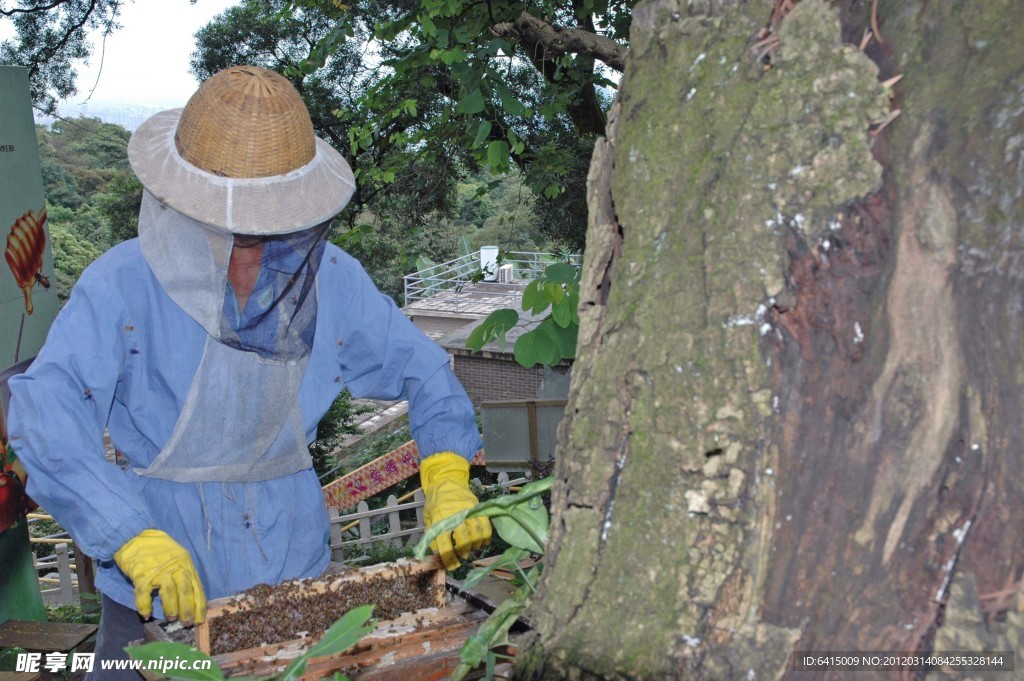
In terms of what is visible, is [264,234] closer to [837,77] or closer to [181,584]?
[181,584]

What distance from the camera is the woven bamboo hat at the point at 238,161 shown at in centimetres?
189

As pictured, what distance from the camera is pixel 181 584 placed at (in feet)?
5.68

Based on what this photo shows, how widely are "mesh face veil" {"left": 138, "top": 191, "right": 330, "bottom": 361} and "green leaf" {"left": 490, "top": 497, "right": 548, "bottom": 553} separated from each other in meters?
1.00

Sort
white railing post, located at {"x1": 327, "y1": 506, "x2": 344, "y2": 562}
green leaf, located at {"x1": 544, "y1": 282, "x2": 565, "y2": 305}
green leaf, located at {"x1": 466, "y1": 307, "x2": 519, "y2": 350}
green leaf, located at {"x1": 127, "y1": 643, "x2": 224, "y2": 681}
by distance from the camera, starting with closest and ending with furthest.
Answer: green leaf, located at {"x1": 127, "y1": 643, "x2": 224, "y2": 681} < green leaf, located at {"x1": 544, "y1": 282, "x2": 565, "y2": 305} < green leaf, located at {"x1": 466, "y1": 307, "x2": 519, "y2": 350} < white railing post, located at {"x1": 327, "y1": 506, "x2": 344, "y2": 562}

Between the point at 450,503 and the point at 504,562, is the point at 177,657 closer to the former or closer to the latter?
the point at 504,562

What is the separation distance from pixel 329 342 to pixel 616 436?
1480 millimetres

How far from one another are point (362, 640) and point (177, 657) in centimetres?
66

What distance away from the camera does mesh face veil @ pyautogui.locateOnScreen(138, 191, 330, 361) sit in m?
2.01

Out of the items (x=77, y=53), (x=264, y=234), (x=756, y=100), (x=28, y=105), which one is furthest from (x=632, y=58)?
(x=77, y=53)

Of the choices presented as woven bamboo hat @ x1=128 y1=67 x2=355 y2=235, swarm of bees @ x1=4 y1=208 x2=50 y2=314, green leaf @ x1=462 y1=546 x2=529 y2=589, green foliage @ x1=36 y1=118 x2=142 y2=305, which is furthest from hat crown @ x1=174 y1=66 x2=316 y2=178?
green foliage @ x1=36 y1=118 x2=142 y2=305

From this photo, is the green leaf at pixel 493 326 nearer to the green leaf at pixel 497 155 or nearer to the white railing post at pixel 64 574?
the green leaf at pixel 497 155

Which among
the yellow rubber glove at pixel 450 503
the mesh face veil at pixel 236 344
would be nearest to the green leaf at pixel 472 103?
the mesh face veil at pixel 236 344

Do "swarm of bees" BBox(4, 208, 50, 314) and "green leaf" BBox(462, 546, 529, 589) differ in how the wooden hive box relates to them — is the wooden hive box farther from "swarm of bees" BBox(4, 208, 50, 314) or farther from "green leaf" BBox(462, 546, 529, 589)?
"swarm of bees" BBox(4, 208, 50, 314)

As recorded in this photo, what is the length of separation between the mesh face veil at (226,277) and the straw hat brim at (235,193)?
0.09 meters
